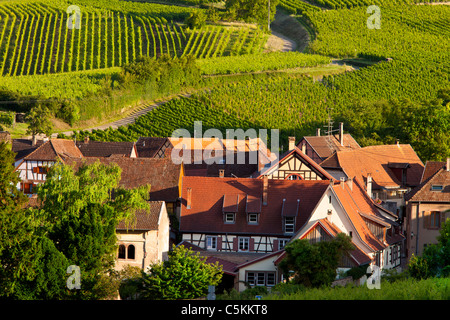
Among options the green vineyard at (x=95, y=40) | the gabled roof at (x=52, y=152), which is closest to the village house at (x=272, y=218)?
the gabled roof at (x=52, y=152)

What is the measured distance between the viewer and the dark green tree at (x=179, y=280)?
32.8 meters

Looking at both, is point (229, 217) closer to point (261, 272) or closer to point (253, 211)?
point (253, 211)

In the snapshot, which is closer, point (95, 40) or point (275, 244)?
point (275, 244)

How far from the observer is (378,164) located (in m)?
54.9

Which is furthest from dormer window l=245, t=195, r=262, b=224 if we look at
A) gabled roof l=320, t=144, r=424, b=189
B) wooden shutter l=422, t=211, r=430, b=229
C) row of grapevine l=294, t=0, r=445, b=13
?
row of grapevine l=294, t=0, r=445, b=13

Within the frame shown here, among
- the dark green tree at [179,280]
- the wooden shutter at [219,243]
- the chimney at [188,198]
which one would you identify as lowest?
the dark green tree at [179,280]

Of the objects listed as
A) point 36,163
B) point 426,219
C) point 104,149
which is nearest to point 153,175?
point 36,163

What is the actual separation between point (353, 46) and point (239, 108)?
3310cm

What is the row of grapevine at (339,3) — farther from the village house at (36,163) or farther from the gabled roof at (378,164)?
the village house at (36,163)

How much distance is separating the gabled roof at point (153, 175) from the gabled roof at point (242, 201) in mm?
2671

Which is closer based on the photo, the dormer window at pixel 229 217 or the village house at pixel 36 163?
the dormer window at pixel 229 217

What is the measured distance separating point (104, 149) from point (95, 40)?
2133 inches
